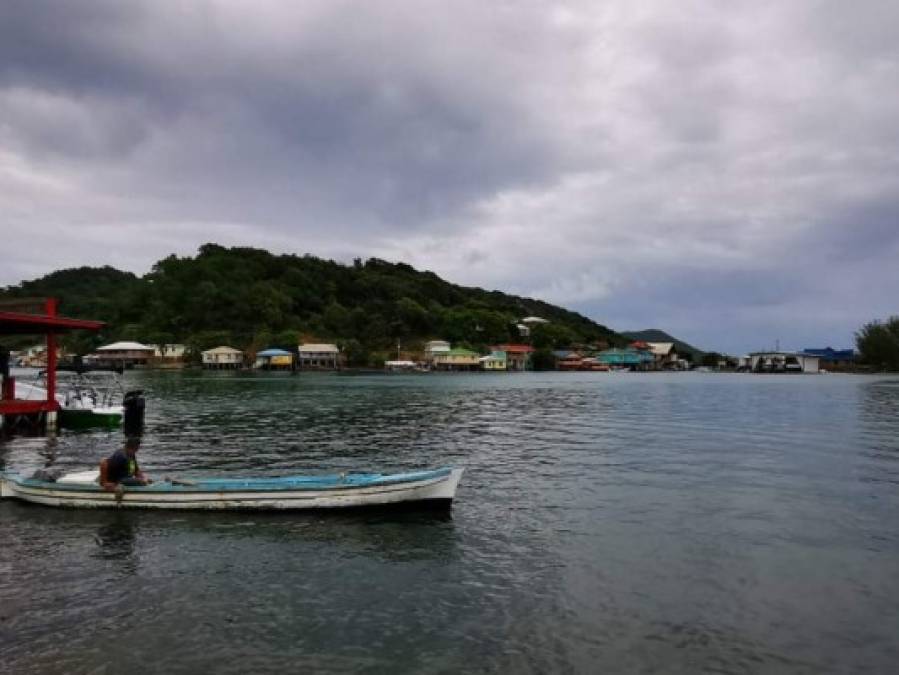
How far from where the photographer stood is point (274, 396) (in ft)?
233

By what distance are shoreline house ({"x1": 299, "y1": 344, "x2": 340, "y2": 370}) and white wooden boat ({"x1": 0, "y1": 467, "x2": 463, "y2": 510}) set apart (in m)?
148

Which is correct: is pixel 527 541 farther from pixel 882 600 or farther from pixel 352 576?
pixel 882 600

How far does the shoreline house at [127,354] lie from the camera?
15748 centimetres

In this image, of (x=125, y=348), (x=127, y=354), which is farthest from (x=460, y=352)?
(x=127, y=354)

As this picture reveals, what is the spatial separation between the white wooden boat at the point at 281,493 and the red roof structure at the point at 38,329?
17.3m

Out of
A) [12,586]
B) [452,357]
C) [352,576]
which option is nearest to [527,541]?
[352,576]

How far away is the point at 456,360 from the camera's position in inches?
7215

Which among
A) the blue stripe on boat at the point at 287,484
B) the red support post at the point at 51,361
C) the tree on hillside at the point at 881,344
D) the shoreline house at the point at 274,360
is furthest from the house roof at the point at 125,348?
the tree on hillside at the point at 881,344

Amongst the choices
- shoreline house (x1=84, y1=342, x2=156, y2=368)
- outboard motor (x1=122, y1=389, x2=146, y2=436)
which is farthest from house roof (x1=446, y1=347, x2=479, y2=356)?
outboard motor (x1=122, y1=389, x2=146, y2=436)

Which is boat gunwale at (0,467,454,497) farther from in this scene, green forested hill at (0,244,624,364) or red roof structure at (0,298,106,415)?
green forested hill at (0,244,624,364)

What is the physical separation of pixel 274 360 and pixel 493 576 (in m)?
153

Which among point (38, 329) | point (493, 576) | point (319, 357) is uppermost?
point (38, 329)

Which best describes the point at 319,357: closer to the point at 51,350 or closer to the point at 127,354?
the point at 127,354

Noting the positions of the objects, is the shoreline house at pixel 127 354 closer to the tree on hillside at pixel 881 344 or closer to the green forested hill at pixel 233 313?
the green forested hill at pixel 233 313
